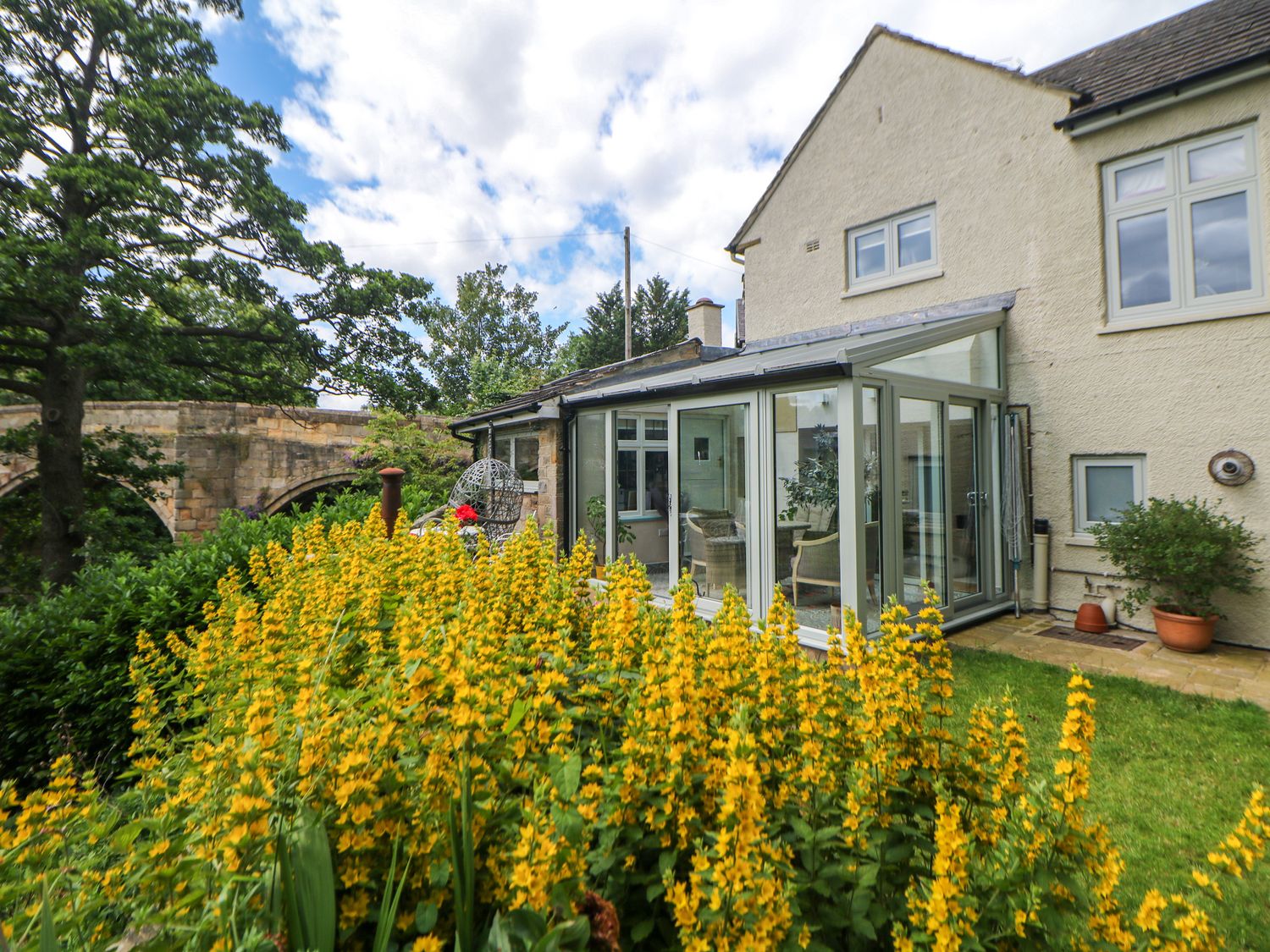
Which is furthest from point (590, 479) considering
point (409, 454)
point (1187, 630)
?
point (409, 454)

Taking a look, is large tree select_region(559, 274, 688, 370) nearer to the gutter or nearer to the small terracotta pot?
the gutter

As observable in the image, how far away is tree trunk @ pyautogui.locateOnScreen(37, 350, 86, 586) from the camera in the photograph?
833 cm

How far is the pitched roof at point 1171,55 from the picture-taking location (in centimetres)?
544

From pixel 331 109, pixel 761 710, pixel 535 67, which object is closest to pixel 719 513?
pixel 761 710

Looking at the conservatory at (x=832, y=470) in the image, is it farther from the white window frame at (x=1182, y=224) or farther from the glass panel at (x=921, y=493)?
the white window frame at (x=1182, y=224)

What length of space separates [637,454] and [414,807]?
6304 millimetres

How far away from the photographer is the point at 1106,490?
6.07 metres

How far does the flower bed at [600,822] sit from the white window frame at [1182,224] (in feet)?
19.9

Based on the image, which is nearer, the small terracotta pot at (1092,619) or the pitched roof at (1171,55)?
the pitched roof at (1171,55)

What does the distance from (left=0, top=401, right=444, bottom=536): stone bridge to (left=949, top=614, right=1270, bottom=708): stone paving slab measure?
12.6m

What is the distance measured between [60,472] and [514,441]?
6496 mm

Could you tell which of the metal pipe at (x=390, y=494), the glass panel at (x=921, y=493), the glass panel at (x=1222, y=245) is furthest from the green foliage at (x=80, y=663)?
the glass panel at (x=1222, y=245)

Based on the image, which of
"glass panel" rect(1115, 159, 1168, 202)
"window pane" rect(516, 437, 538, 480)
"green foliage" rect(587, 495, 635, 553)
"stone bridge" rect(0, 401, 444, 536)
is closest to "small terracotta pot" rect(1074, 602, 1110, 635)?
"glass panel" rect(1115, 159, 1168, 202)

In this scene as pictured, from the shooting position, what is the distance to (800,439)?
5.52 m
